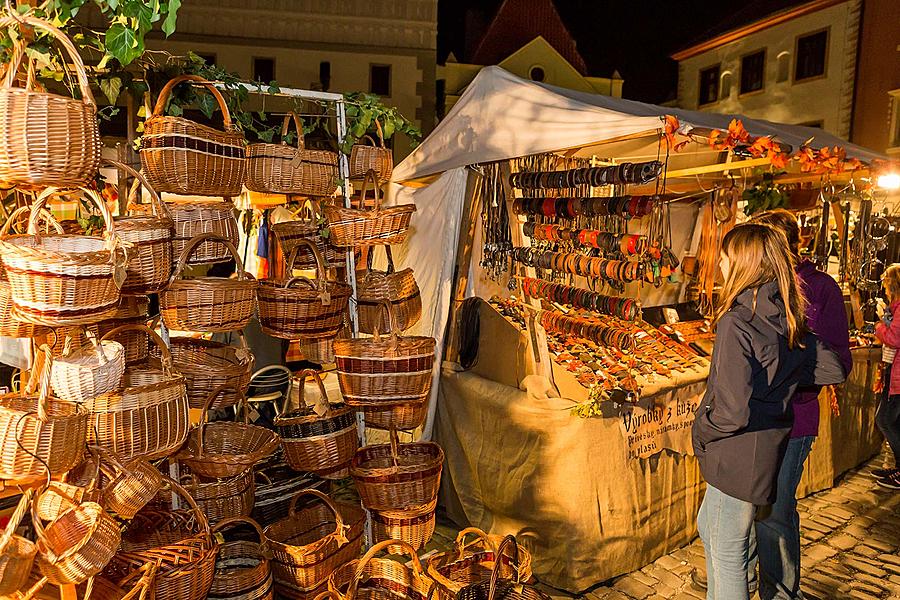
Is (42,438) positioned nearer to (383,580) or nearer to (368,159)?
(383,580)

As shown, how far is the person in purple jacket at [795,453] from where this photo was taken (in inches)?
118

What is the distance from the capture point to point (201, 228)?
2658 mm

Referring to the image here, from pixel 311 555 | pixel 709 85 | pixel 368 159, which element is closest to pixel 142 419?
pixel 311 555

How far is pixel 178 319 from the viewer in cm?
248

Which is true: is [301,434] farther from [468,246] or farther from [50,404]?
[468,246]

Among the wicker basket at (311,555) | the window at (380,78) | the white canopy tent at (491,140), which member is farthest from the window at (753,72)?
the wicker basket at (311,555)

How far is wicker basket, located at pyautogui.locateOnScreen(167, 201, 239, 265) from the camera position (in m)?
2.64

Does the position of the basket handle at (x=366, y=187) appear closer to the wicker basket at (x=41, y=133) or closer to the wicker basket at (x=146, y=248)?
the wicker basket at (x=146, y=248)

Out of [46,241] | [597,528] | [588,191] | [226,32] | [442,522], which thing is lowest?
[442,522]

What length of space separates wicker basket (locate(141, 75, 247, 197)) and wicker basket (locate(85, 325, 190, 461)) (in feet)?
2.06

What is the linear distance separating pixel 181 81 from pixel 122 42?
3.18 feet

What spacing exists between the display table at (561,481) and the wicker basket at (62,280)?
2418 mm

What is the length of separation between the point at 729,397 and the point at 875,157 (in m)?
3.20

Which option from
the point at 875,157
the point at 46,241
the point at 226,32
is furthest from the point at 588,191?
the point at 226,32
